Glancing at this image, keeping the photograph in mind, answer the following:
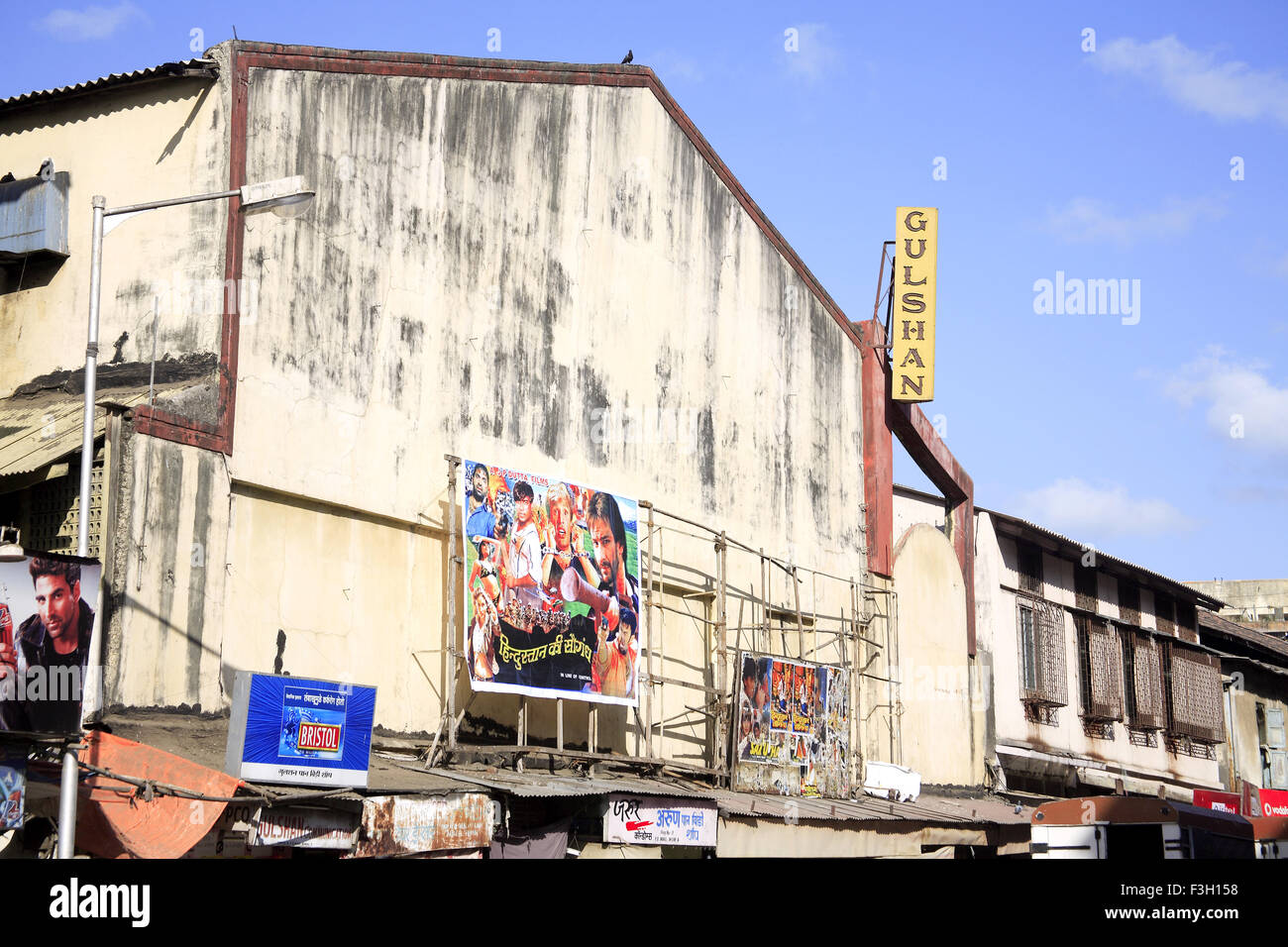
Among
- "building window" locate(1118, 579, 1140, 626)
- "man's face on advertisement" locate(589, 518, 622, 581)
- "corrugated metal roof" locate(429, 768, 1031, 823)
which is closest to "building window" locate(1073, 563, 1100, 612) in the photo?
"building window" locate(1118, 579, 1140, 626)

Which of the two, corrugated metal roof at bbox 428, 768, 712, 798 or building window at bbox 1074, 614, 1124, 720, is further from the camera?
building window at bbox 1074, 614, 1124, 720

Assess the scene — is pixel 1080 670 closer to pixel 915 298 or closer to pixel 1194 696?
pixel 1194 696

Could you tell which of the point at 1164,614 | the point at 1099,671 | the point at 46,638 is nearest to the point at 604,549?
the point at 46,638

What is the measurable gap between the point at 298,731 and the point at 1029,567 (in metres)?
21.6

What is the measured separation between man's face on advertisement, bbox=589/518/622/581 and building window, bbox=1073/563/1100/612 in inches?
665

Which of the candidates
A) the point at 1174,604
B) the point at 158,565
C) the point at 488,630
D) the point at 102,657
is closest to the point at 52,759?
the point at 102,657

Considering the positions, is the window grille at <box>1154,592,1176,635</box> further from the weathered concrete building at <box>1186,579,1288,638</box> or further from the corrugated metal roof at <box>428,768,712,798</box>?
the weathered concrete building at <box>1186,579,1288,638</box>

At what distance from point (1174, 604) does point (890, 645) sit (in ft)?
44.5

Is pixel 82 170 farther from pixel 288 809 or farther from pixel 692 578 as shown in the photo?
pixel 692 578

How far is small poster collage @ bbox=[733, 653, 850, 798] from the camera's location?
20797 millimetres

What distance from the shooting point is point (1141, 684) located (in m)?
34.3

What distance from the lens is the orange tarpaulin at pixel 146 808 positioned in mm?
12188

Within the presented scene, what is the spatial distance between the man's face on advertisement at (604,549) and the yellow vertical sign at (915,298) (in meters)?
9.88

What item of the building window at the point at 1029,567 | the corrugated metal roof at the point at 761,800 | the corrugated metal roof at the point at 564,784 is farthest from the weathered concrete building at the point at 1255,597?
the corrugated metal roof at the point at 564,784
